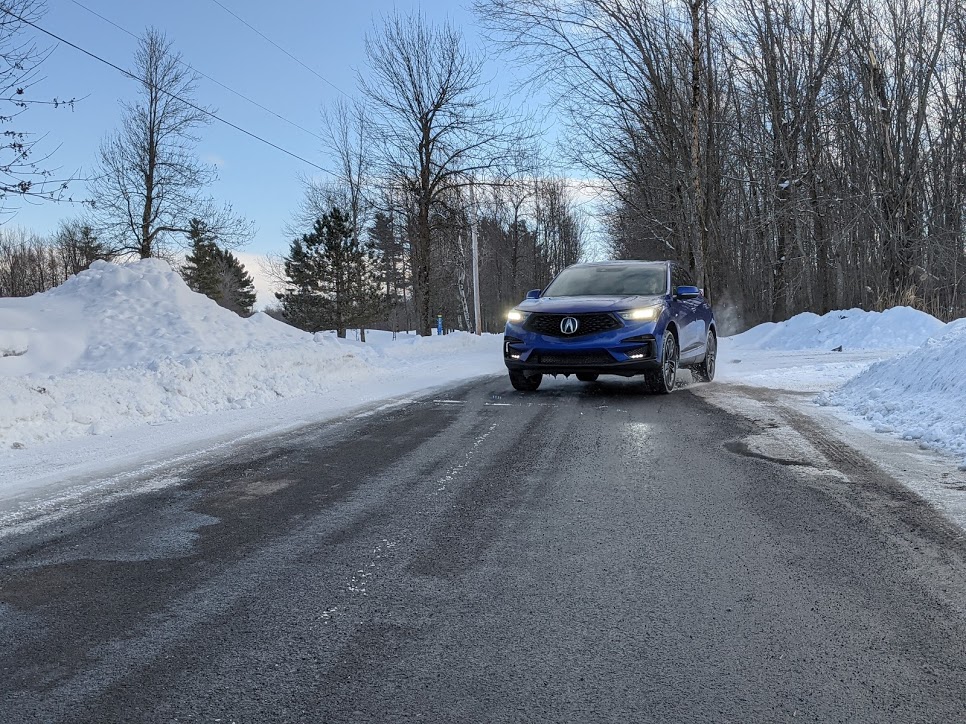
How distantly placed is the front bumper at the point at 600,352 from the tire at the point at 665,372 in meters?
0.22

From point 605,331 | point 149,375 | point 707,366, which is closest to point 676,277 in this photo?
point 707,366

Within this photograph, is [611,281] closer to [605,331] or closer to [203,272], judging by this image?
[605,331]

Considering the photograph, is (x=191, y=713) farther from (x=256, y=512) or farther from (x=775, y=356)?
(x=775, y=356)

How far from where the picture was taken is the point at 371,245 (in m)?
55.2

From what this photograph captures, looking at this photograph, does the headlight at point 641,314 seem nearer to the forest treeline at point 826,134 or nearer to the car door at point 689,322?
the car door at point 689,322

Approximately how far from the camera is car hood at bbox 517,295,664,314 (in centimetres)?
1064

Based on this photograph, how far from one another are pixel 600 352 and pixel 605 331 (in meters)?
0.30

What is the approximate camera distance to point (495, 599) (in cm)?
339

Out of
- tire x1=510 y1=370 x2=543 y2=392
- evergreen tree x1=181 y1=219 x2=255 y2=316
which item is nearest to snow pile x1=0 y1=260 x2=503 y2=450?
tire x1=510 y1=370 x2=543 y2=392

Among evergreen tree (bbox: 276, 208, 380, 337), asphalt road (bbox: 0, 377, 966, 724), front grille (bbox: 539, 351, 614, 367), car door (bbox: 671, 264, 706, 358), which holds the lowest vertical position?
asphalt road (bbox: 0, 377, 966, 724)

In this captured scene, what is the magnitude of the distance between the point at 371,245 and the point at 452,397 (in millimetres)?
45330

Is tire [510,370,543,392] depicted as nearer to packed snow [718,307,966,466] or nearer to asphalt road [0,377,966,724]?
packed snow [718,307,966,466]

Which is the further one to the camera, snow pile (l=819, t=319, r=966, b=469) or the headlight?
the headlight

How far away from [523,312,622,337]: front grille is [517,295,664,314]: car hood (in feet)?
0.22
